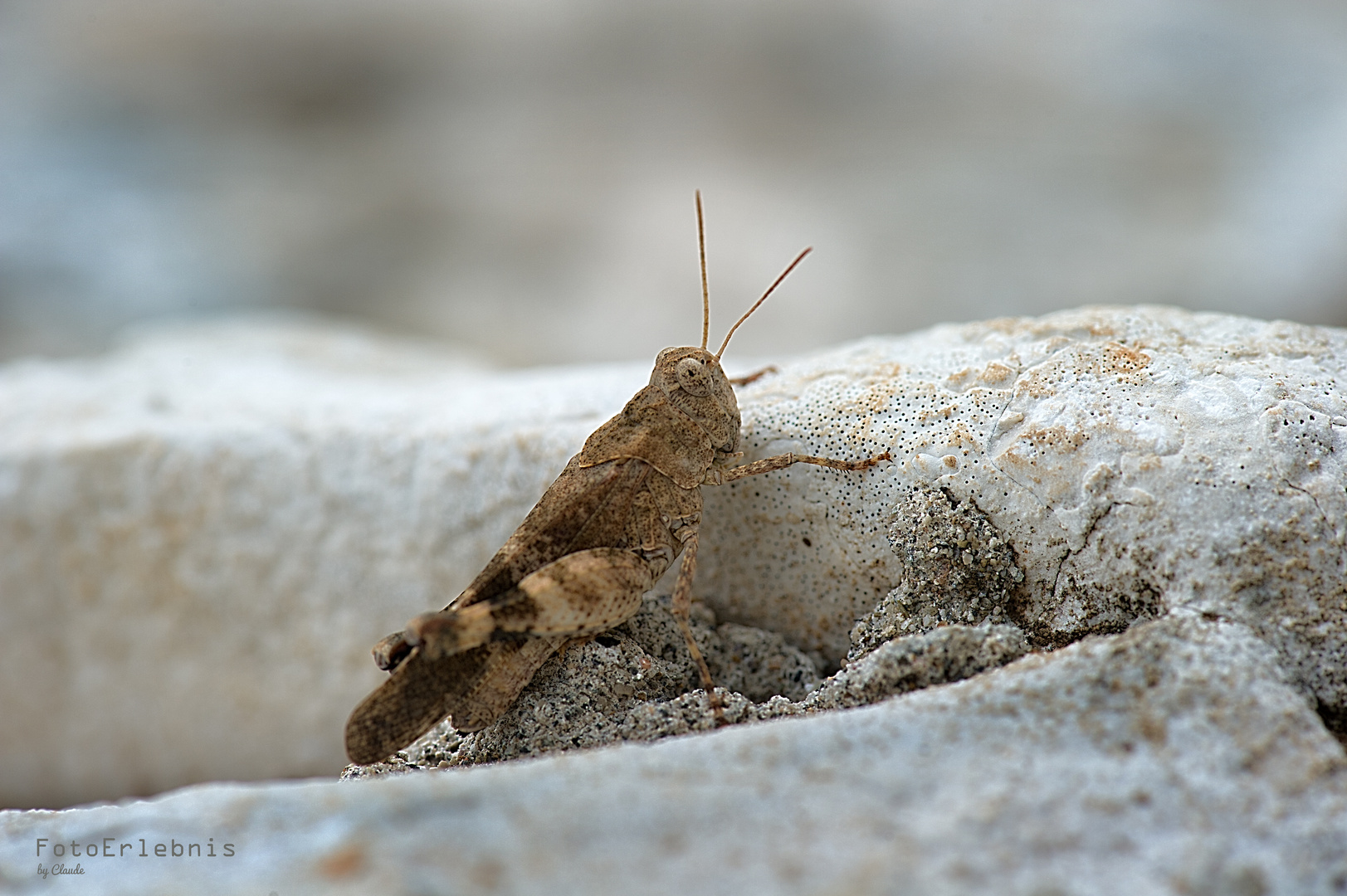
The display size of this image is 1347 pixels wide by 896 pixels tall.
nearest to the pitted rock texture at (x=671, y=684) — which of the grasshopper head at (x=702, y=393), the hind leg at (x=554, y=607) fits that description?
the hind leg at (x=554, y=607)

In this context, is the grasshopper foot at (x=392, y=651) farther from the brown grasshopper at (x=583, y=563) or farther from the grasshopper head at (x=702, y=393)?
the grasshopper head at (x=702, y=393)

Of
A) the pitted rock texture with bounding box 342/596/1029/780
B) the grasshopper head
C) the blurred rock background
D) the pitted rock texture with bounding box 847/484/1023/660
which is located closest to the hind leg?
the pitted rock texture with bounding box 342/596/1029/780

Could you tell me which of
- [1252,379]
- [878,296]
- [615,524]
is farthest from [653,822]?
[878,296]

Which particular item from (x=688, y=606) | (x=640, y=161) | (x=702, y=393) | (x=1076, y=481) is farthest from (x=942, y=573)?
(x=640, y=161)

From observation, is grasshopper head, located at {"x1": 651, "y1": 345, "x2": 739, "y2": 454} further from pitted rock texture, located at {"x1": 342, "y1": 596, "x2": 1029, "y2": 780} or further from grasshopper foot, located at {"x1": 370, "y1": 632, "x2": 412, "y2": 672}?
grasshopper foot, located at {"x1": 370, "y1": 632, "x2": 412, "y2": 672}

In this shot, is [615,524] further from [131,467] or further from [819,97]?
[819,97]
